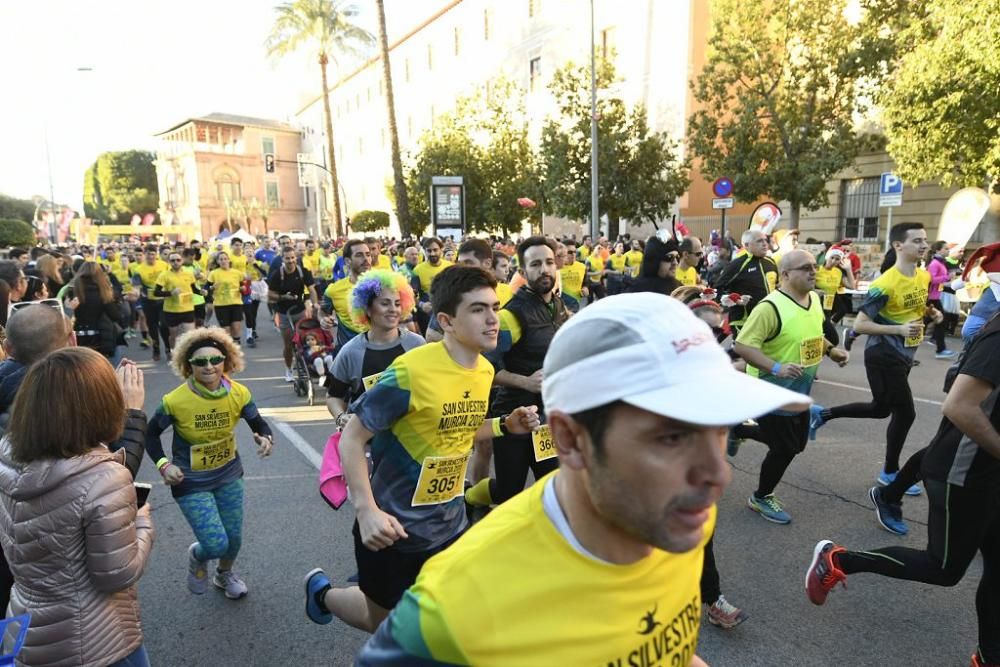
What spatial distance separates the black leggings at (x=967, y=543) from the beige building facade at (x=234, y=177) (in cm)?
7986

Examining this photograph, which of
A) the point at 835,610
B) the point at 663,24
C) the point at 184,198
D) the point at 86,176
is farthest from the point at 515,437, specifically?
the point at 86,176

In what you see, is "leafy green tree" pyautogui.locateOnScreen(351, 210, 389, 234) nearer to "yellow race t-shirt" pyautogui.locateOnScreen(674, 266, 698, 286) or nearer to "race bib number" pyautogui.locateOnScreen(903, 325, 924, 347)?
"yellow race t-shirt" pyautogui.locateOnScreen(674, 266, 698, 286)

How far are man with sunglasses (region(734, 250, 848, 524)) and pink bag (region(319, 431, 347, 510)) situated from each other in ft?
9.52

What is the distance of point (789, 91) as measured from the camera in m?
19.9

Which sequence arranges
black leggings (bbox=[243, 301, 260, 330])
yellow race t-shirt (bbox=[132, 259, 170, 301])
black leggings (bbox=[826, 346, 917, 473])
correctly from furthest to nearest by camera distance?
black leggings (bbox=[243, 301, 260, 330]), yellow race t-shirt (bbox=[132, 259, 170, 301]), black leggings (bbox=[826, 346, 917, 473])

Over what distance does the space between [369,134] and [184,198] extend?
1392 inches

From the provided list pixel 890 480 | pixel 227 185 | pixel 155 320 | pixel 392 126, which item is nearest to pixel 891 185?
pixel 890 480

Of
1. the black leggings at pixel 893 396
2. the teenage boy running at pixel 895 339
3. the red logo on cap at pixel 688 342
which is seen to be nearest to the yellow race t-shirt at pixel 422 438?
the red logo on cap at pixel 688 342

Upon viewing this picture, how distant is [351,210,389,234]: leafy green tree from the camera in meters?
49.9

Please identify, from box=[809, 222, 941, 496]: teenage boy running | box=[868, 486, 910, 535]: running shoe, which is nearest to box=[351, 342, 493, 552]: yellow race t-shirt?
box=[868, 486, 910, 535]: running shoe

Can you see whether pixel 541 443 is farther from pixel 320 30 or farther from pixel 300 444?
pixel 320 30

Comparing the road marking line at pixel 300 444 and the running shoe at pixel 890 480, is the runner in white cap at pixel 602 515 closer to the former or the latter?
the running shoe at pixel 890 480

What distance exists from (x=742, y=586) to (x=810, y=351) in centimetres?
170

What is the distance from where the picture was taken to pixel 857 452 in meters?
5.92
